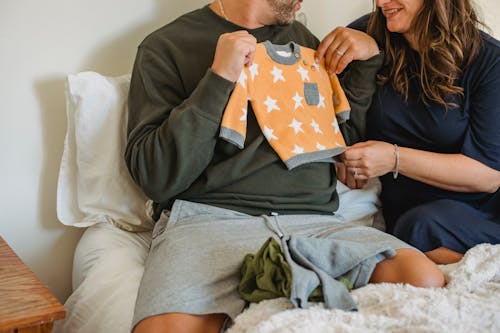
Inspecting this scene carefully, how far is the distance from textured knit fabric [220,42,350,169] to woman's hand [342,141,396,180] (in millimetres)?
37

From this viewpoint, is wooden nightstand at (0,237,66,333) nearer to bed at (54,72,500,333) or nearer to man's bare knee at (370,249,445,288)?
bed at (54,72,500,333)

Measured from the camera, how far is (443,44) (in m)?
1.42

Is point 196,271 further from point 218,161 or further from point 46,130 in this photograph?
point 46,130

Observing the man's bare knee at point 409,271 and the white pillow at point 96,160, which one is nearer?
the man's bare knee at point 409,271

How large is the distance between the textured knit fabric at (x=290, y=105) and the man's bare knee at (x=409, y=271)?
0.32 meters

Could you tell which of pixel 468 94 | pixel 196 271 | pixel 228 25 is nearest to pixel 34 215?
pixel 196 271

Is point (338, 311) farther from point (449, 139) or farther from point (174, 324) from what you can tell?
point (449, 139)

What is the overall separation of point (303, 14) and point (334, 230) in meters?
0.79

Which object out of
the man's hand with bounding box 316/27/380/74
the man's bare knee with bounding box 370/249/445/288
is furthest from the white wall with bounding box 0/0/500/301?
the man's bare knee with bounding box 370/249/445/288

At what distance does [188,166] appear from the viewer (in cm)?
126

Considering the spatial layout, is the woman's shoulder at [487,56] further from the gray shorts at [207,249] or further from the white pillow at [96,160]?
the white pillow at [96,160]

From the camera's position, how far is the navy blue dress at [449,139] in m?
1.40

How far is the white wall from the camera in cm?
141

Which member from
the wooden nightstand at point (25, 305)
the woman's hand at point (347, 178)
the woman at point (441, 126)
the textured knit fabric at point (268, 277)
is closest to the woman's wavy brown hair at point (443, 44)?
the woman at point (441, 126)
